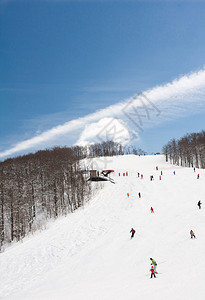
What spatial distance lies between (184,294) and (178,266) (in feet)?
15.2

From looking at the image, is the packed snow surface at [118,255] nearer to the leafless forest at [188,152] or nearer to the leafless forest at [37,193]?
the leafless forest at [37,193]

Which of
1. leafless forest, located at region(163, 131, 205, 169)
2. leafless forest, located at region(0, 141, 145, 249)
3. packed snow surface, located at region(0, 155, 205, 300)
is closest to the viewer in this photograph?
packed snow surface, located at region(0, 155, 205, 300)

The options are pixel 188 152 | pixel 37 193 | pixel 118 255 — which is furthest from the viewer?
pixel 188 152

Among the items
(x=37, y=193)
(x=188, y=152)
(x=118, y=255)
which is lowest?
(x=118, y=255)

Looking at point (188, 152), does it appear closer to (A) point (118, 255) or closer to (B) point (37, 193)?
(B) point (37, 193)

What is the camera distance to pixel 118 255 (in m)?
20.7

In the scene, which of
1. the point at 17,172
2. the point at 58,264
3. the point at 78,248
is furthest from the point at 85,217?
the point at 17,172

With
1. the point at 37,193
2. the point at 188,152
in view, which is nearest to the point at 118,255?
the point at 37,193

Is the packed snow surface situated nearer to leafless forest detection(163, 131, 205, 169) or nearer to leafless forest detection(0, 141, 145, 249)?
leafless forest detection(0, 141, 145, 249)

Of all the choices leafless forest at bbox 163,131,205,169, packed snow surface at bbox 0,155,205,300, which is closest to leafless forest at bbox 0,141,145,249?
packed snow surface at bbox 0,155,205,300

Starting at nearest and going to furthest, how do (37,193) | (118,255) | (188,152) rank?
(118,255), (37,193), (188,152)

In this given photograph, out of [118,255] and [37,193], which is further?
[37,193]

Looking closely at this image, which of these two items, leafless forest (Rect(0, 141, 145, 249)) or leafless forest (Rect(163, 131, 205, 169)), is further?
leafless forest (Rect(163, 131, 205, 169))

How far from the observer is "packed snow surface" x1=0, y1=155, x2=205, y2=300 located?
13483mm
